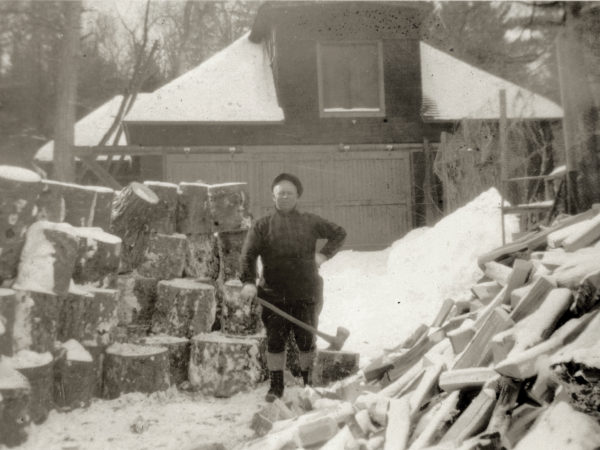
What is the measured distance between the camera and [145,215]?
555 cm

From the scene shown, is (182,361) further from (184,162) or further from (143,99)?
(143,99)

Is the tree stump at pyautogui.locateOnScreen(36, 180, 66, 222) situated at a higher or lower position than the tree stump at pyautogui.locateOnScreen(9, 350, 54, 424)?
higher

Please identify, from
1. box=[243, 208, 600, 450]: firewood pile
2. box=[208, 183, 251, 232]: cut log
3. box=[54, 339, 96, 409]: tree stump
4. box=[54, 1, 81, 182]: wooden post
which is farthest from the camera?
box=[54, 1, 81, 182]: wooden post

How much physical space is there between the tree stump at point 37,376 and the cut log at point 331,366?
7.07 feet

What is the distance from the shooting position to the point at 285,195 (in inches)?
192

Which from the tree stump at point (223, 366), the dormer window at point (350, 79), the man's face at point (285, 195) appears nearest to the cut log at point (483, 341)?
the man's face at point (285, 195)

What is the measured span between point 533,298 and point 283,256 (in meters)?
2.24

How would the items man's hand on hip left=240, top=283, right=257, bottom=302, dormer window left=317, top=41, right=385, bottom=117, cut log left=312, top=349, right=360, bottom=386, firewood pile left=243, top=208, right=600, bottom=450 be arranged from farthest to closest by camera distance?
dormer window left=317, top=41, right=385, bottom=117 → cut log left=312, top=349, right=360, bottom=386 → man's hand on hip left=240, top=283, right=257, bottom=302 → firewood pile left=243, top=208, right=600, bottom=450

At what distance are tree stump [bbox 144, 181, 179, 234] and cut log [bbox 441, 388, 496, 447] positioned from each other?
11.9ft

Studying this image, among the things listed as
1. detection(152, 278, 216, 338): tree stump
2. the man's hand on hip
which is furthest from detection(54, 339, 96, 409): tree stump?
the man's hand on hip

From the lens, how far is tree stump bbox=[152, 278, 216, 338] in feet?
17.5

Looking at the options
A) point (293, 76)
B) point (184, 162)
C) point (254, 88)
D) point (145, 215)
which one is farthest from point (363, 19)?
point (145, 215)

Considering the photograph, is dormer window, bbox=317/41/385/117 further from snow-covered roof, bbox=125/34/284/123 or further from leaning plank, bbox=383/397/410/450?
leaning plank, bbox=383/397/410/450

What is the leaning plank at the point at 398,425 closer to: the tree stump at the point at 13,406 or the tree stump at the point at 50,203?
the tree stump at the point at 13,406
